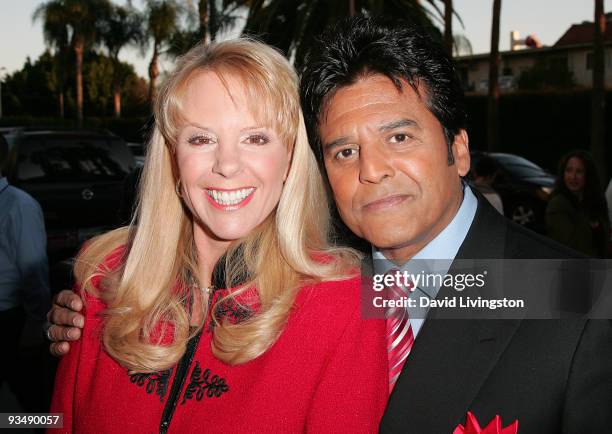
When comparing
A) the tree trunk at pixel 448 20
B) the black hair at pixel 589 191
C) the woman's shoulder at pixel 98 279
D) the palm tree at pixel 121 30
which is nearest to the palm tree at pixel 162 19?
the palm tree at pixel 121 30

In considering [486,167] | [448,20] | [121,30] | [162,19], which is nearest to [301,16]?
[448,20]

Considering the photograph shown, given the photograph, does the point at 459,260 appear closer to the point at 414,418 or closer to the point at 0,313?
the point at 414,418

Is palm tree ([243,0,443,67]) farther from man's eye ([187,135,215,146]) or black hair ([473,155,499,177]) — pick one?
man's eye ([187,135,215,146])

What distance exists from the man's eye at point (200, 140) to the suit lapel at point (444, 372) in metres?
1.00

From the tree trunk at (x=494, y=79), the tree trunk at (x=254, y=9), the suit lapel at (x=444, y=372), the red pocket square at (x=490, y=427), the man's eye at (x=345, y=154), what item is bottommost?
the red pocket square at (x=490, y=427)

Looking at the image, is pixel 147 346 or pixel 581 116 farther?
pixel 581 116

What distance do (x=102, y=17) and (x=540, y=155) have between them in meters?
Result: 32.8

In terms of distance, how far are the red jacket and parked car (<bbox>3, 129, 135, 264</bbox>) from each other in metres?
5.92

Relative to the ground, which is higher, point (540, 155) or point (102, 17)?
point (102, 17)

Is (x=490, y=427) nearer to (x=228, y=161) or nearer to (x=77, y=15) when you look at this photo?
(x=228, y=161)

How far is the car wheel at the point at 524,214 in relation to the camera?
1309 centimetres

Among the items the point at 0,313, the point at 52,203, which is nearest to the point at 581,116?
the point at 52,203

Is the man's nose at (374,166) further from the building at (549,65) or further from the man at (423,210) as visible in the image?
the building at (549,65)

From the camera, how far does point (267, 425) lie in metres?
2.10
